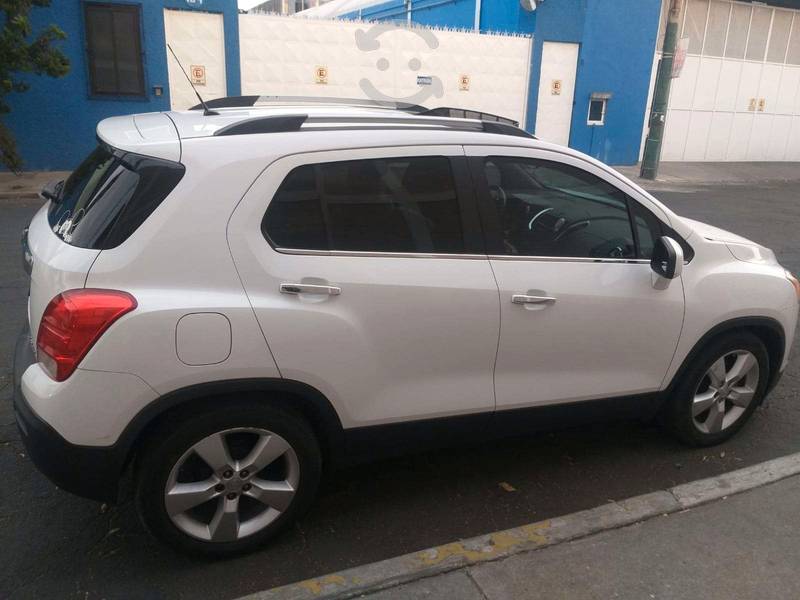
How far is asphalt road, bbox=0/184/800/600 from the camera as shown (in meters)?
2.66

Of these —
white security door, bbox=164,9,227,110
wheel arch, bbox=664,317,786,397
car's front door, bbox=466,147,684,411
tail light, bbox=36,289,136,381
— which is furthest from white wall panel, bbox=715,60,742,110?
tail light, bbox=36,289,136,381

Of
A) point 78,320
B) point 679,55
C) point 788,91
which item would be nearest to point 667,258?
point 78,320

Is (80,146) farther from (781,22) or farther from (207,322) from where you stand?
(781,22)

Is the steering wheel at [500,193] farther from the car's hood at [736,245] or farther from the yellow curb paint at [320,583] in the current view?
the yellow curb paint at [320,583]

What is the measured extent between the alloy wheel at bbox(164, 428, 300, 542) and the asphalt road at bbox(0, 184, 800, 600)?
17cm

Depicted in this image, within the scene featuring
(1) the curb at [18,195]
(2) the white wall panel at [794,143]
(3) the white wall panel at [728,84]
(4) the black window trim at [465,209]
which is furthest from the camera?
(2) the white wall panel at [794,143]

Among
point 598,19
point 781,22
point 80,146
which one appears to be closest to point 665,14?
point 598,19

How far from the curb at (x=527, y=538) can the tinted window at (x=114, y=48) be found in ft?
41.6

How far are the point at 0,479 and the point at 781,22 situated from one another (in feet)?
80.2

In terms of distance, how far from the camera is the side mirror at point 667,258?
3137mm

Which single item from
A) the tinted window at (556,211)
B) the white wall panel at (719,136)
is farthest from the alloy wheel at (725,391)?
the white wall panel at (719,136)

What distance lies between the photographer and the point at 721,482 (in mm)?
3424

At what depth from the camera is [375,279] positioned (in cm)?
270

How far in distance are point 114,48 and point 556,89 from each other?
10.5 meters
